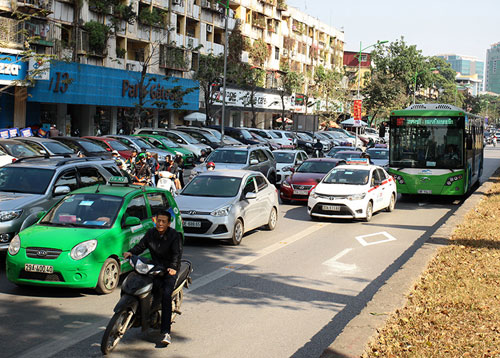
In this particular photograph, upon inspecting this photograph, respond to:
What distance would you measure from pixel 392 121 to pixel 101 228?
15.7 m

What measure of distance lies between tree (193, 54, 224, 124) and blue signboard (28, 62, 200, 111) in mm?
706

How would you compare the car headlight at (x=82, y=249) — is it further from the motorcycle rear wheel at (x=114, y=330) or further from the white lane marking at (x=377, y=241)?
the white lane marking at (x=377, y=241)

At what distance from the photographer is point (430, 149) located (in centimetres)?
2366

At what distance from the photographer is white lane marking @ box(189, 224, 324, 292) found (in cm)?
1129

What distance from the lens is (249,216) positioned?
1576 cm

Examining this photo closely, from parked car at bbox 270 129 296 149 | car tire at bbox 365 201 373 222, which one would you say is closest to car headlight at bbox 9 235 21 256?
car tire at bbox 365 201 373 222

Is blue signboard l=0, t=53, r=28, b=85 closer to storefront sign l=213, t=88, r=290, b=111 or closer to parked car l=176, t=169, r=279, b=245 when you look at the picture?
parked car l=176, t=169, r=279, b=245

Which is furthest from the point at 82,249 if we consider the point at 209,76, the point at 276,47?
the point at 276,47

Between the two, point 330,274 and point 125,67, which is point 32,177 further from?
→ point 125,67

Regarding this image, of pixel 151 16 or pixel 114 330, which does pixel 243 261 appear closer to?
pixel 114 330

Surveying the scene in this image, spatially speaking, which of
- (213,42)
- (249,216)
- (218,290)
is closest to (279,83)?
(213,42)

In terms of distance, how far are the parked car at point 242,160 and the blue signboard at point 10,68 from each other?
40.7 feet

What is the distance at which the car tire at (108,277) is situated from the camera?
10.0m

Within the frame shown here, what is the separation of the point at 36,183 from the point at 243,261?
4258 mm
